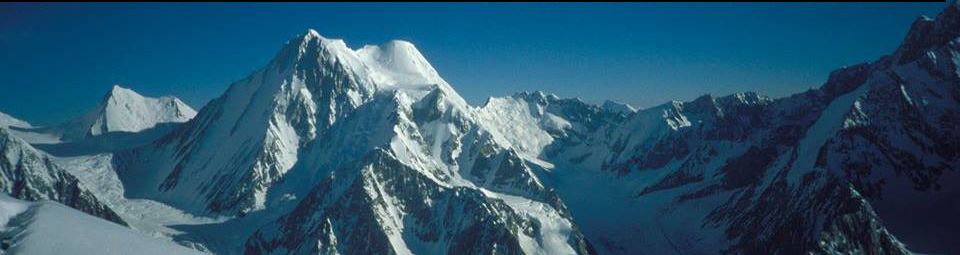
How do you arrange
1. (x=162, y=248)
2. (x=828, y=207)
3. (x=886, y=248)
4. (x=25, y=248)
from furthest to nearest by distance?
1. (x=828, y=207)
2. (x=886, y=248)
3. (x=162, y=248)
4. (x=25, y=248)

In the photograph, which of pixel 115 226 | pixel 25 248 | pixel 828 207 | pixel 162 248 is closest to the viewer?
pixel 25 248

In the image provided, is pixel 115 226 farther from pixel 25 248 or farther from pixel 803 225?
pixel 803 225

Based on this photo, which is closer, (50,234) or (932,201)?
A: (50,234)

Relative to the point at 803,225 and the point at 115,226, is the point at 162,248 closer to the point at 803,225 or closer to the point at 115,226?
the point at 115,226

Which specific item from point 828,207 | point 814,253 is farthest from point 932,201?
point 814,253

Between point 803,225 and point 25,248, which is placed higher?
point 25,248

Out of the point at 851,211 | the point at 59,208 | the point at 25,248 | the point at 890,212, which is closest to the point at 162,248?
the point at 25,248
